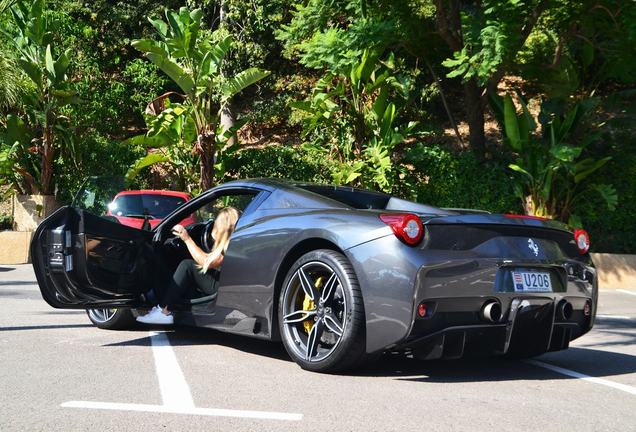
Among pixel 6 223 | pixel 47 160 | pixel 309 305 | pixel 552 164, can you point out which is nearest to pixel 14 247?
pixel 47 160

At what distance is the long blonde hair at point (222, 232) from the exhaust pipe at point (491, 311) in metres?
2.18

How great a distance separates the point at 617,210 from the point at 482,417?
12897mm

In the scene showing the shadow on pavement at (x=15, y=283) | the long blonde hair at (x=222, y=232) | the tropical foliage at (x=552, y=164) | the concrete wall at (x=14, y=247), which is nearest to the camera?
the long blonde hair at (x=222, y=232)

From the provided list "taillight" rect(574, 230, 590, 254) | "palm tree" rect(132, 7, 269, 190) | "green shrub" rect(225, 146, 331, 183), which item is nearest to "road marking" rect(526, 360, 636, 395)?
"taillight" rect(574, 230, 590, 254)

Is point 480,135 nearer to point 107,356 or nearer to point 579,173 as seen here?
point 579,173

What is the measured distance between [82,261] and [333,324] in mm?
2171

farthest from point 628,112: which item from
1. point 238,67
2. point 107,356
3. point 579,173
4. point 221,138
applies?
point 107,356

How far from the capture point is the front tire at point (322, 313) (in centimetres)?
471

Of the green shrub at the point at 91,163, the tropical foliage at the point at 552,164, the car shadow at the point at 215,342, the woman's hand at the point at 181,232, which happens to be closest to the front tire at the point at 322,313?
the car shadow at the point at 215,342

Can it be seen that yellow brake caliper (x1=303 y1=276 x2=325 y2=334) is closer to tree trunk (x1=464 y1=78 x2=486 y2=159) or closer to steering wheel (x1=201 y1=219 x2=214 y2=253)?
steering wheel (x1=201 y1=219 x2=214 y2=253)

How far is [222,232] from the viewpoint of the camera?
6.03 m

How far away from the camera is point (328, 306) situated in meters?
4.97

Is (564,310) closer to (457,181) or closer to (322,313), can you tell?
(322,313)

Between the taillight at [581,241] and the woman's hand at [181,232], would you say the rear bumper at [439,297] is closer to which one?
the taillight at [581,241]
